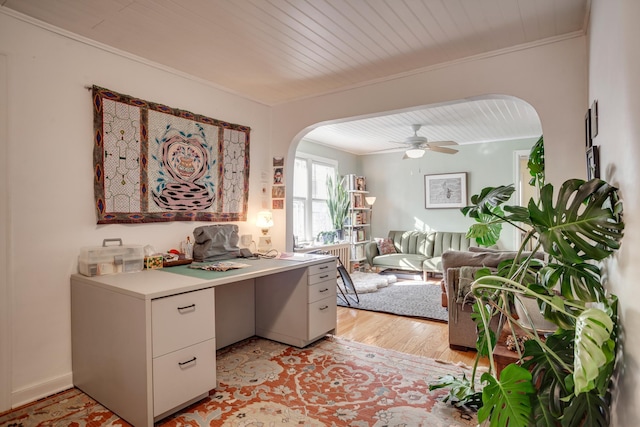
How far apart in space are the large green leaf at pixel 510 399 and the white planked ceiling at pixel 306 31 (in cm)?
195

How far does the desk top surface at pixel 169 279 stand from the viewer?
1927mm

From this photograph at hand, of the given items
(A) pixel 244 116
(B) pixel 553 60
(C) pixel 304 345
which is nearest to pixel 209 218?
(A) pixel 244 116

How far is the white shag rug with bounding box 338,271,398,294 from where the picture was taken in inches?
204

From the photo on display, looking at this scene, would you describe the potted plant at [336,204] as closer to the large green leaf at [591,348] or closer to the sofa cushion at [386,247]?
the sofa cushion at [386,247]

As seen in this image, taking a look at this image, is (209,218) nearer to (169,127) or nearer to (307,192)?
(169,127)

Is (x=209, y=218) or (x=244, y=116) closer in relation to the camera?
(x=209, y=218)

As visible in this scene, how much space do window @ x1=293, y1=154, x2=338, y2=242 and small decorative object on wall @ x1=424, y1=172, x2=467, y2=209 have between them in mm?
1948

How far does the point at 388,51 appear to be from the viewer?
264cm

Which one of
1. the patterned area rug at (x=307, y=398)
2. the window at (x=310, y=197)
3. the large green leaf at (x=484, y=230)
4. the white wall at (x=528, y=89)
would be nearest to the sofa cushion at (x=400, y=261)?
the window at (x=310, y=197)

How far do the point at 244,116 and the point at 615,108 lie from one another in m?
2.97

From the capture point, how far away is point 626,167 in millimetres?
1100

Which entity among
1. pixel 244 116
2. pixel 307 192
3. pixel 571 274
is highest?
pixel 244 116

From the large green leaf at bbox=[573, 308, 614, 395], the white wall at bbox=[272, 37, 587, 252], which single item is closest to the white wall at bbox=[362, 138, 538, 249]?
the white wall at bbox=[272, 37, 587, 252]

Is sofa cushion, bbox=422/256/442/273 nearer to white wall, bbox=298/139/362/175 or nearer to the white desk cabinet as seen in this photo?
white wall, bbox=298/139/362/175
